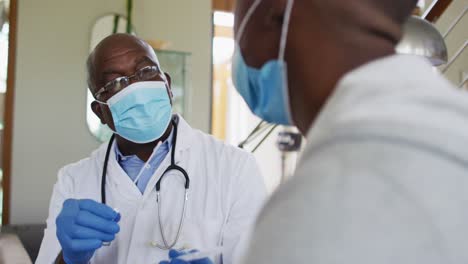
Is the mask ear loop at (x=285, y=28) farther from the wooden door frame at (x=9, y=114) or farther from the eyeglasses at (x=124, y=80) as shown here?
the wooden door frame at (x=9, y=114)

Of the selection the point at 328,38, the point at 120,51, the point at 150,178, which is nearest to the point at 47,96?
the point at 120,51

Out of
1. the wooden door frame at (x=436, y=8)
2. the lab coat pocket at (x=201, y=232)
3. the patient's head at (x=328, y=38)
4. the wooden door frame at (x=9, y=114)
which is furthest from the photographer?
the wooden door frame at (x=9, y=114)

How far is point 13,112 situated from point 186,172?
156cm

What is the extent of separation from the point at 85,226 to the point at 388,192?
90 cm

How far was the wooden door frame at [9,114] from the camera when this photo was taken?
94.3 inches

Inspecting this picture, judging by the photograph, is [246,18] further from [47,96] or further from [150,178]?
[47,96]

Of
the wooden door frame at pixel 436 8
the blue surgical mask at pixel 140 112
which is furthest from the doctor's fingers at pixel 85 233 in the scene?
the wooden door frame at pixel 436 8

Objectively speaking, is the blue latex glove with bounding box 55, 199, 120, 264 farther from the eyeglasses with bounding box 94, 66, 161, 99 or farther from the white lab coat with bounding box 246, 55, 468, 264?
the white lab coat with bounding box 246, 55, 468, 264

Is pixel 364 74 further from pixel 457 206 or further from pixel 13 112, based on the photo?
pixel 13 112

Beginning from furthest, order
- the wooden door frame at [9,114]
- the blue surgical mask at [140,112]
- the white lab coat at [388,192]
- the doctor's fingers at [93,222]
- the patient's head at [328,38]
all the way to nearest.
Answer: the wooden door frame at [9,114]
the blue surgical mask at [140,112]
the doctor's fingers at [93,222]
the patient's head at [328,38]
the white lab coat at [388,192]

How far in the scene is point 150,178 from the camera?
1.33 meters

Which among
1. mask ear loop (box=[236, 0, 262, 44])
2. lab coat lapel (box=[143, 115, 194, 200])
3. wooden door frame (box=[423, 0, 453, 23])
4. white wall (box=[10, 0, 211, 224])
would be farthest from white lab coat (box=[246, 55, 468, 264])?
white wall (box=[10, 0, 211, 224])

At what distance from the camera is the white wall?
2.43m

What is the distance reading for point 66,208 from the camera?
112 centimetres
